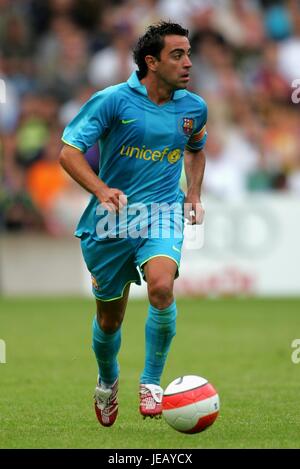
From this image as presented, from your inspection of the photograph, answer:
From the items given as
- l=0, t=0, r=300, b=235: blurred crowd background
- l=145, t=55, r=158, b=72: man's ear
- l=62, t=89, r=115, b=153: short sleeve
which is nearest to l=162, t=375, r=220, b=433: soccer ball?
l=62, t=89, r=115, b=153: short sleeve

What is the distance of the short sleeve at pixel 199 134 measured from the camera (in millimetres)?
7672

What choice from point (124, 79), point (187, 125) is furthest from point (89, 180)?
point (124, 79)

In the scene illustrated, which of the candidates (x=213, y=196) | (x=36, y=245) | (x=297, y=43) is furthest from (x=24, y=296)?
(x=297, y=43)

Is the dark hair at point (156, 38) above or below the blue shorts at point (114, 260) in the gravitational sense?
above

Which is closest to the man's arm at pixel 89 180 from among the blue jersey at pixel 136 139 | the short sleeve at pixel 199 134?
the blue jersey at pixel 136 139

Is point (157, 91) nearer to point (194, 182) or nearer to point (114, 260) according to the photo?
point (194, 182)

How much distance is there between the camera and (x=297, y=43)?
20297 mm

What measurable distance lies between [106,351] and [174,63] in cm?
197

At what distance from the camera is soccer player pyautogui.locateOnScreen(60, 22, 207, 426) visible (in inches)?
284

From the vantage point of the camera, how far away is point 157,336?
7223 millimetres

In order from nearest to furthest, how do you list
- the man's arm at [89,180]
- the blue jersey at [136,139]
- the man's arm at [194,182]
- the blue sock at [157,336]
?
the man's arm at [89,180] < the blue sock at [157,336] < the blue jersey at [136,139] < the man's arm at [194,182]

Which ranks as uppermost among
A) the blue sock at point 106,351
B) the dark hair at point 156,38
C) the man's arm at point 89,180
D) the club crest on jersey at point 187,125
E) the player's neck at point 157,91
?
the dark hair at point 156,38

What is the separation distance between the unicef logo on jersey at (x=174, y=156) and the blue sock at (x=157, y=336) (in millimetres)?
959

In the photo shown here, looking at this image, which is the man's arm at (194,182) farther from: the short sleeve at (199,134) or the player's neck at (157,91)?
the player's neck at (157,91)
